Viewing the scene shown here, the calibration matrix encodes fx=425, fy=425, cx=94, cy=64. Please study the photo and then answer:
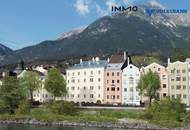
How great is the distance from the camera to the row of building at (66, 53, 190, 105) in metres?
114

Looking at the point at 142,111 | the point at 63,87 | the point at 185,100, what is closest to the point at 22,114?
the point at 63,87

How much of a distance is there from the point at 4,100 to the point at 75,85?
1489 inches

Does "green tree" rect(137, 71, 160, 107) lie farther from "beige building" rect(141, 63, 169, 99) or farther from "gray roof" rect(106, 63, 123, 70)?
"gray roof" rect(106, 63, 123, 70)

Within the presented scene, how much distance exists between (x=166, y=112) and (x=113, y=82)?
4436cm

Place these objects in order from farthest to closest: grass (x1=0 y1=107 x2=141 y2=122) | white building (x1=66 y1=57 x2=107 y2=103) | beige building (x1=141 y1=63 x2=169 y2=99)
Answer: white building (x1=66 y1=57 x2=107 y2=103)
beige building (x1=141 y1=63 x2=169 y2=99)
grass (x1=0 y1=107 x2=141 y2=122)

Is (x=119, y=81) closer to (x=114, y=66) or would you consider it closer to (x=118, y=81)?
(x=118, y=81)

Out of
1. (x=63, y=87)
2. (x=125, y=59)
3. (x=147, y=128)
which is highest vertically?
(x=125, y=59)

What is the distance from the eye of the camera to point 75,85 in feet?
450

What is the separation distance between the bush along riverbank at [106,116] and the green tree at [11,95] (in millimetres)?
3867

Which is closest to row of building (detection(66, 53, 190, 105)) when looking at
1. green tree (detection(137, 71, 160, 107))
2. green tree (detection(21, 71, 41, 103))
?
green tree (detection(137, 71, 160, 107))

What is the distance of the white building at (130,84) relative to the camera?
122 m

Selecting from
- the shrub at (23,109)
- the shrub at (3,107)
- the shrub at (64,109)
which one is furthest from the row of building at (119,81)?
the shrub at (3,107)

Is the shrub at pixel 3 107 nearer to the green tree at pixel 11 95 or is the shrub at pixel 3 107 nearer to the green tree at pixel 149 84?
the green tree at pixel 11 95

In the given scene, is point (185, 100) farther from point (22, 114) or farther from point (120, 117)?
point (22, 114)
